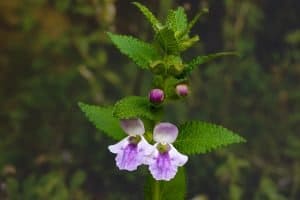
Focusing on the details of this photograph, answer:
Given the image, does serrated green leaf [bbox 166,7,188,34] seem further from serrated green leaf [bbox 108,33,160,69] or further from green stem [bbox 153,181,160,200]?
green stem [bbox 153,181,160,200]

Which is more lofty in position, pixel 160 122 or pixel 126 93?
pixel 126 93

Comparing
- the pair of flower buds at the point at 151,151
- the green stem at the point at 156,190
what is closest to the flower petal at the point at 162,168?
the pair of flower buds at the point at 151,151

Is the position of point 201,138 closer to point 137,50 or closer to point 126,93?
point 137,50

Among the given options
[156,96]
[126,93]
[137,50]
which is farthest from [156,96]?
[126,93]

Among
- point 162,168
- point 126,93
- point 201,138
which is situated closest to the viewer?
point 162,168

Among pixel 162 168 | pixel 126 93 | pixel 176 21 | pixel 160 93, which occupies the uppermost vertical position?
pixel 126 93

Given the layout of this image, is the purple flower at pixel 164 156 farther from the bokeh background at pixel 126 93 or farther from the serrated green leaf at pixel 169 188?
the bokeh background at pixel 126 93

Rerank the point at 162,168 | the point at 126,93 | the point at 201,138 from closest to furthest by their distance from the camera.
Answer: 1. the point at 162,168
2. the point at 201,138
3. the point at 126,93

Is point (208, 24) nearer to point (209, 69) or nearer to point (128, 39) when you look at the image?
point (209, 69)
